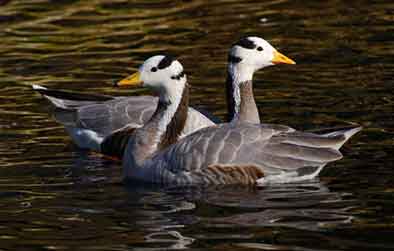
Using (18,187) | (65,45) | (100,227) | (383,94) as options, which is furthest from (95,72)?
(100,227)

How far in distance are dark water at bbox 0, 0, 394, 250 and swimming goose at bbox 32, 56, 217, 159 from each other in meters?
0.23

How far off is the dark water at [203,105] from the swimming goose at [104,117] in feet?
0.75

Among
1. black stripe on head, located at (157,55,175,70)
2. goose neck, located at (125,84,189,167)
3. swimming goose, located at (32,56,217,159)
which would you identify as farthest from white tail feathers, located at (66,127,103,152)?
black stripe on head, located at (157,55,175,70)

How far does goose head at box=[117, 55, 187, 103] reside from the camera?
14.0 metres

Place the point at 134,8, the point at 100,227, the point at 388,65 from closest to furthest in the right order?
the point at 100,227 → the point at 388,65 → the point at 134,8

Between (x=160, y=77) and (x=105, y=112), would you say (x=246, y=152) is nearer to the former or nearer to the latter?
(x=160, y=77)

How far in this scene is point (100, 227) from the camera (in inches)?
459

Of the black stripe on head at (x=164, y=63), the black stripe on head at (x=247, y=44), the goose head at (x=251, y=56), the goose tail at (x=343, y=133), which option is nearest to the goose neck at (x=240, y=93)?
the goose head at (x=251, y=56)

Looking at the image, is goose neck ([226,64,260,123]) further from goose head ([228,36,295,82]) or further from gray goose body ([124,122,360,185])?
gray goose body ([124,122,360,185])

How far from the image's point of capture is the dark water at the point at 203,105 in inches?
448

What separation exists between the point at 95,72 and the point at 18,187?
6.21 m

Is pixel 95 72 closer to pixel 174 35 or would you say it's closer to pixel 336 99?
pixel 174 35

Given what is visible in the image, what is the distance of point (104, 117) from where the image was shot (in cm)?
1596

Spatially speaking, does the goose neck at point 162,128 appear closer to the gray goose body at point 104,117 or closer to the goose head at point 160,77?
the goose head at point 160,77
